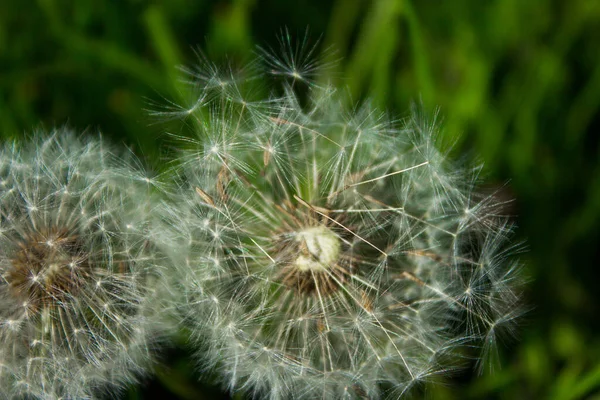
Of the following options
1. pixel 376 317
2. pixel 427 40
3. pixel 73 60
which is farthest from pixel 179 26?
pixel 376 317

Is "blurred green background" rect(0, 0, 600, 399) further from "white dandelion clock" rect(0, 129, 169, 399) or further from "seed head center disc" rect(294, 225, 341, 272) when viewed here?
"seed head center disc" rect(294, 225, 341, 272)

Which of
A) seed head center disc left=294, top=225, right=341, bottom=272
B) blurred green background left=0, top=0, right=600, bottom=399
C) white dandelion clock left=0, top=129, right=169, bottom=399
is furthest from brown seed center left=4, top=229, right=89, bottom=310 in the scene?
blurred green background left=0, top=0, right=600, bottom=399

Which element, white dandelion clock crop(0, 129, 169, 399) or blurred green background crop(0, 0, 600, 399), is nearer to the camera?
white dandelion clock crop(0, 129, 169, 399)

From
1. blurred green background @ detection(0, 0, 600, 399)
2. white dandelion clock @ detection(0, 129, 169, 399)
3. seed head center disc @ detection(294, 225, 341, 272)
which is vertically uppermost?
blurred green background @ detection(0, 0, 600, 399)

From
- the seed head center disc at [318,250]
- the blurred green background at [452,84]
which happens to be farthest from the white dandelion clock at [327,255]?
the blurred green background at [452,84]

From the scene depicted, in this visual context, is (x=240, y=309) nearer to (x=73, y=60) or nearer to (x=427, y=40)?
(x=73, y=60)

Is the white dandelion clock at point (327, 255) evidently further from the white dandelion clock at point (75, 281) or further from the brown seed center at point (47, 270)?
the brown seed center at point (47, 270)

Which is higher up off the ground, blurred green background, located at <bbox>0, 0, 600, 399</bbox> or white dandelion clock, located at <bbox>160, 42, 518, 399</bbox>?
blurred green background, located at <bbox>0, 0, 600, 399</bbox>

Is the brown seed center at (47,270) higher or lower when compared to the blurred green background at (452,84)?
lower
